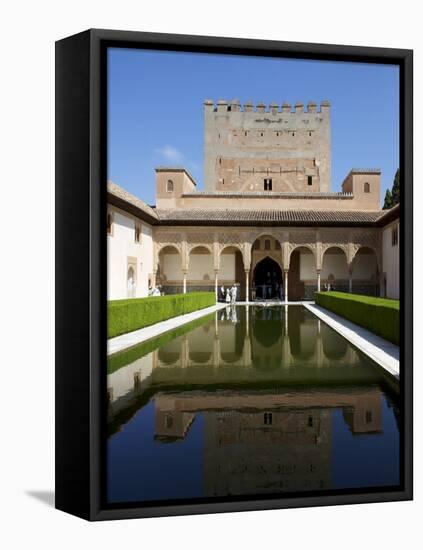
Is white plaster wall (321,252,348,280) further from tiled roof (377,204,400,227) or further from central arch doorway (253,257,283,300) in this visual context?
tiled roof (377,204,400,227)

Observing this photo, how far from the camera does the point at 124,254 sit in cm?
1706

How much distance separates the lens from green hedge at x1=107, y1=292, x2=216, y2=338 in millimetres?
9805

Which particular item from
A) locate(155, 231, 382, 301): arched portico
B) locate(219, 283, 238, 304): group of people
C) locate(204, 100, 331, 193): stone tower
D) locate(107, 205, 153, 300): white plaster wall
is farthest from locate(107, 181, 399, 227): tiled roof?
locate(219, 283, 238, 304): group of people

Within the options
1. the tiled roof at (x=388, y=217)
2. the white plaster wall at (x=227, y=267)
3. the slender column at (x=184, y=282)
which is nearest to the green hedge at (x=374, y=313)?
the tiled roof at (x=388, y=217)

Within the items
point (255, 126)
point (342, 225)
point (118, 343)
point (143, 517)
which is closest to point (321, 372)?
point (118, 343)

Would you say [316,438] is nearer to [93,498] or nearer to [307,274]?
[93,498]

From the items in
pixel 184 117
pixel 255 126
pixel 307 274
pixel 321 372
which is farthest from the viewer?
pixel 307 274


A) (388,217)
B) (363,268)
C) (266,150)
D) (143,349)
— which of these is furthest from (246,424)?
(363,268)

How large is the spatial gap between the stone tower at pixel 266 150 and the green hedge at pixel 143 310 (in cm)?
401

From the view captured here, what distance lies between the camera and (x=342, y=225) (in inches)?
924

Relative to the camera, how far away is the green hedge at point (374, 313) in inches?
361

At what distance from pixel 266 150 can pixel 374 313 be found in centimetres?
896

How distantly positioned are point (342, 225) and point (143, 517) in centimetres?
2100

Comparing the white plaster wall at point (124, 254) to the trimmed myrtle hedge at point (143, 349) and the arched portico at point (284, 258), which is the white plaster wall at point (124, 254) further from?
the arched portico at point (284, 258)
